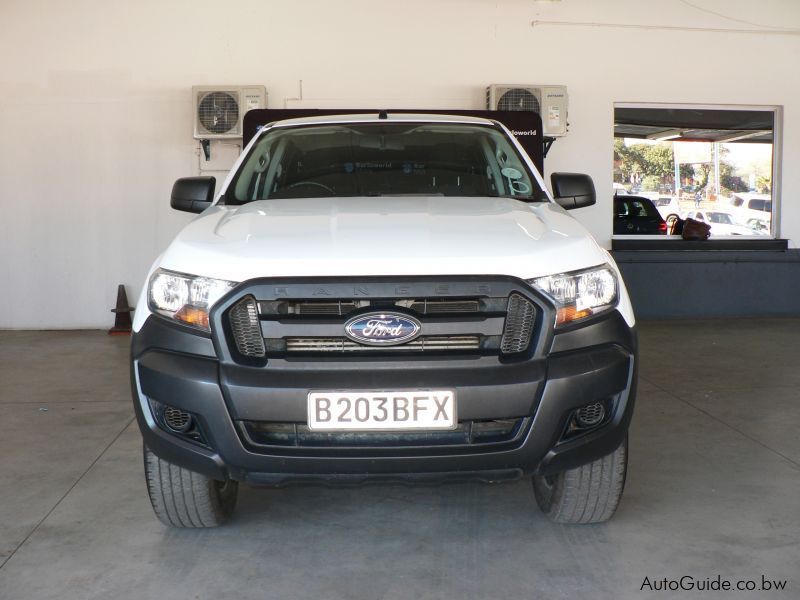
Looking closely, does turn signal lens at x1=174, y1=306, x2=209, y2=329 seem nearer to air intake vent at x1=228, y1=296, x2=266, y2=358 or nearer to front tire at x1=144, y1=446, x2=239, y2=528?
air intake vent at x1=228, y1=296, x2=266, y2=358

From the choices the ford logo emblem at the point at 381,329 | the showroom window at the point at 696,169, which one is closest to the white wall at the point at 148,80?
the showroom window at the point at 696,169

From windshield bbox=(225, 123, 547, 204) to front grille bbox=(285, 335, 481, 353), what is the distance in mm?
1232

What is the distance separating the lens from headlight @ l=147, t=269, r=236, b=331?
252 centimetres

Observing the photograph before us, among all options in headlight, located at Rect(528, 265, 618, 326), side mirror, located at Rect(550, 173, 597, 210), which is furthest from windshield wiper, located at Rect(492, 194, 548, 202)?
headlight, located at Rect(528, 265, 618, 326)

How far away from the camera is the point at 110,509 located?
330cm

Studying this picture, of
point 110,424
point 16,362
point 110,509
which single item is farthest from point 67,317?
point 110,509

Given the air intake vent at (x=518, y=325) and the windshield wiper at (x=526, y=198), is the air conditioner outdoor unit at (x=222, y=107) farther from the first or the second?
the air intake vent at (x=518, y=325)

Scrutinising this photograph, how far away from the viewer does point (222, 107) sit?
311 inches

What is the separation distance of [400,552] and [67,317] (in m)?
6.29

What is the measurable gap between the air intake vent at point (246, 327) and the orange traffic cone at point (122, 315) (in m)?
5.81

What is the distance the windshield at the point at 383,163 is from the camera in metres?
3.71

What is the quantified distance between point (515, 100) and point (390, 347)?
6112 mm

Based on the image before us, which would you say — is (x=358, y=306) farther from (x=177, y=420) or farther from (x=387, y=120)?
(x=387, y=120)

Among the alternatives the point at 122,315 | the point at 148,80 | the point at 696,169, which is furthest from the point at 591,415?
the point at 696,169
